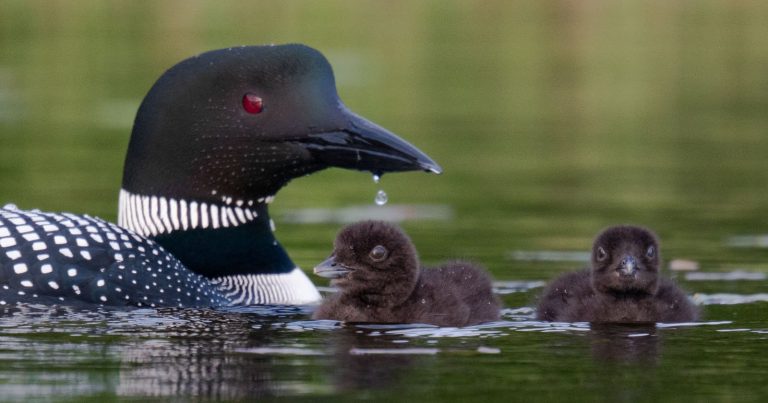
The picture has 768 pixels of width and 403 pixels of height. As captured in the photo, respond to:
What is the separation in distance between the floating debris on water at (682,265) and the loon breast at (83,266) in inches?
101

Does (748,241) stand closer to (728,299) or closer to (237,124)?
(728,299)

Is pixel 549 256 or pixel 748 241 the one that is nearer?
pixel 549 256

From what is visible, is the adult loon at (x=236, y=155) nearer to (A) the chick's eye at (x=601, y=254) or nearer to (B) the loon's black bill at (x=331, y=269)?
(B) the loon's black bill at (x=331, y=269)

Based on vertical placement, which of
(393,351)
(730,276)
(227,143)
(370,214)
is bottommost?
(393,351)

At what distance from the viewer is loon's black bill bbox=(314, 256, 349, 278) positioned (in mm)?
6703

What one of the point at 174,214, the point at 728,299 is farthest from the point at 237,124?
the point at 728,299

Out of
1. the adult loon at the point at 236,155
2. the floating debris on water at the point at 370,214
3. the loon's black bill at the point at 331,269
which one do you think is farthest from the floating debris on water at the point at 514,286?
the floating debris on water at the point at 370,214

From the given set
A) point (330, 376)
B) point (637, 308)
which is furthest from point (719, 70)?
point (330, 376)

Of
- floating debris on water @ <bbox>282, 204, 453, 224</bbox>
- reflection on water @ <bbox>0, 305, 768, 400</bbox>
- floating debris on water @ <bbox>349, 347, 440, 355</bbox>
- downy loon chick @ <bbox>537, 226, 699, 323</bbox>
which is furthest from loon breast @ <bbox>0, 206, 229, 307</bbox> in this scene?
floating debris on water @ <bbox>282, 204, 453, 224</bbox>

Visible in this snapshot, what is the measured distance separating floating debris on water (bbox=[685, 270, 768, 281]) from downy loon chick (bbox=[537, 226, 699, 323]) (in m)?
1.23

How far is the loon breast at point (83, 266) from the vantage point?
258 inches

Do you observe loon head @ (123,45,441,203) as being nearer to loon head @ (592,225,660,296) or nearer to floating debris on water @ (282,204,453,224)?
loon head @ (592,225,660,296)

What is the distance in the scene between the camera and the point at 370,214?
34.5ft

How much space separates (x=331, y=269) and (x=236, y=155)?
913mm
